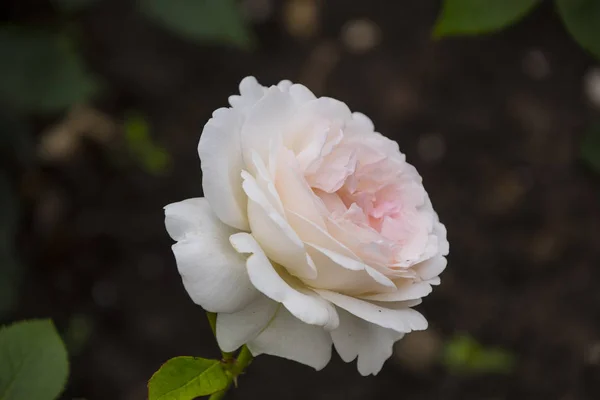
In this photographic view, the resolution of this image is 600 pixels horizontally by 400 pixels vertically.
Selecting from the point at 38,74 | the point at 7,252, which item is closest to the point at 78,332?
the point at 7,252

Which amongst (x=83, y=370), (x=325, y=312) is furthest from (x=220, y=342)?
(x=83, y=370)

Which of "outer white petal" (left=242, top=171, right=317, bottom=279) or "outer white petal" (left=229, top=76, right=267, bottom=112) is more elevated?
"outer white petal" (left=229, top=76, right=267, bottom=112)

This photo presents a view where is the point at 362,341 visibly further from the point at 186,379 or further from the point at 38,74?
the point at 38,74

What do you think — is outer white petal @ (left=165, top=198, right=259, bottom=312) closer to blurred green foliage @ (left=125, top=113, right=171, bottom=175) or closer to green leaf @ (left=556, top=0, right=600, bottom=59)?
green leaf @ (left=556, top=0, right=600, bottom=59)

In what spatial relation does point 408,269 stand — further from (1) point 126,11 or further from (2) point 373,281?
(1) point 126,11

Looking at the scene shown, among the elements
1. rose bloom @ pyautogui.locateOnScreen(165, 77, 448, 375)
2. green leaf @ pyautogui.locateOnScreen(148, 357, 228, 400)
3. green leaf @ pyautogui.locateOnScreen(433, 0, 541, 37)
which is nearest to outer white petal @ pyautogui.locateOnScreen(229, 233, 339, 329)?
rose bloom @ pyautogui.locateOnScreen(165, 77, 448, 375)

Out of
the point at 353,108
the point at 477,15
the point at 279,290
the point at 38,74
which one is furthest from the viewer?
the point at 353,108
